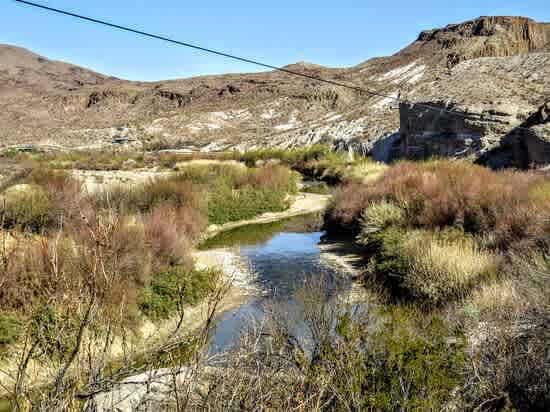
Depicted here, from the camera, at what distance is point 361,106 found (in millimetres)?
68125

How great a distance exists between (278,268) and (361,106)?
5837cm

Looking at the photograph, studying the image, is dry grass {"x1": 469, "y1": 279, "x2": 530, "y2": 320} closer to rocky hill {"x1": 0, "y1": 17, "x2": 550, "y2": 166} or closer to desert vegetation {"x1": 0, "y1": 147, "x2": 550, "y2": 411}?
desert vegetation {"x1": 0, "y1": 147, "x2": 550, "y2": 411}

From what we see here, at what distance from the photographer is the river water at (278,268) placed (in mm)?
8750

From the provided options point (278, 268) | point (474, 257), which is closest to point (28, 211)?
point (278, 268)

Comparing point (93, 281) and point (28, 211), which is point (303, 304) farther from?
point (28, 211)

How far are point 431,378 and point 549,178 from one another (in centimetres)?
1059

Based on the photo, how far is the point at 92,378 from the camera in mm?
2996

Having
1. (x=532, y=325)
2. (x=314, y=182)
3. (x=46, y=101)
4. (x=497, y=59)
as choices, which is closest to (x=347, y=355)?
(x=532, y=325)

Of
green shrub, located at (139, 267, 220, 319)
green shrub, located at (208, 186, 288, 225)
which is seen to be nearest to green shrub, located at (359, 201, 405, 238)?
green shrub, located at (139, 267, 220, 319)

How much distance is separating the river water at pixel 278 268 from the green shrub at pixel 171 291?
3.01ft

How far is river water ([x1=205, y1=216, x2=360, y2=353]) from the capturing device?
875 centimetres

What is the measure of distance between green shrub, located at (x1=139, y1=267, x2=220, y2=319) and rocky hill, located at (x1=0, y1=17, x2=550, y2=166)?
13808 mm

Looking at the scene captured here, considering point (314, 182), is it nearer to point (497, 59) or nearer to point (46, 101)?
point (497, 59)

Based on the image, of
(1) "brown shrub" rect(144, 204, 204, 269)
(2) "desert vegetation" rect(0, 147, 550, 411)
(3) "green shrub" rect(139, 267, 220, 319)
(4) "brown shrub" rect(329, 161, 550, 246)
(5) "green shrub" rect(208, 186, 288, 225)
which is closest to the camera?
(2) "desert vegetation" rect(0, 147, 550, 411)
